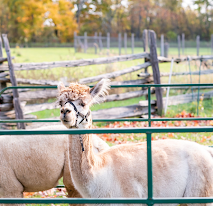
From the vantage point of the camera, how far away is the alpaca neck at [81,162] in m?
2.56

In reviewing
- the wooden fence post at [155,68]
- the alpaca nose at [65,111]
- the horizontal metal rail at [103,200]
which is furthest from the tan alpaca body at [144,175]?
the wooden fence post at [155,68]

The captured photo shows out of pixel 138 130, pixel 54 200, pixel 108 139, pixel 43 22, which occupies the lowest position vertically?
pixel 108 139

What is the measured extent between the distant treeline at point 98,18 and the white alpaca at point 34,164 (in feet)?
109

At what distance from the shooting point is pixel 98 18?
1718 inches

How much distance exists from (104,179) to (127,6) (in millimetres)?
45984

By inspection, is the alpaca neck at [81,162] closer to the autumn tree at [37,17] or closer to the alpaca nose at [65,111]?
the alpaca nose at [65,111]

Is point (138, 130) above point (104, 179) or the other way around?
above

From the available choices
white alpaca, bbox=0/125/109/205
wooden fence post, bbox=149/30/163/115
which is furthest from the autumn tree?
white alpaca, bbox=0/125/109/205

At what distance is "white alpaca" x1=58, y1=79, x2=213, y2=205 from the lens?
2.56m

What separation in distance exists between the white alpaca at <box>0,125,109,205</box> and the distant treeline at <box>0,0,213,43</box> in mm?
33280

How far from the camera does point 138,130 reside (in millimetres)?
1850

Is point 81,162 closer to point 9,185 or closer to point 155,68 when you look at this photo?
point 9,185

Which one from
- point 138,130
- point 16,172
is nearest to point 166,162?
point 138,130

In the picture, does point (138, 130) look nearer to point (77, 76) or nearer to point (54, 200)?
point (54, 200)
